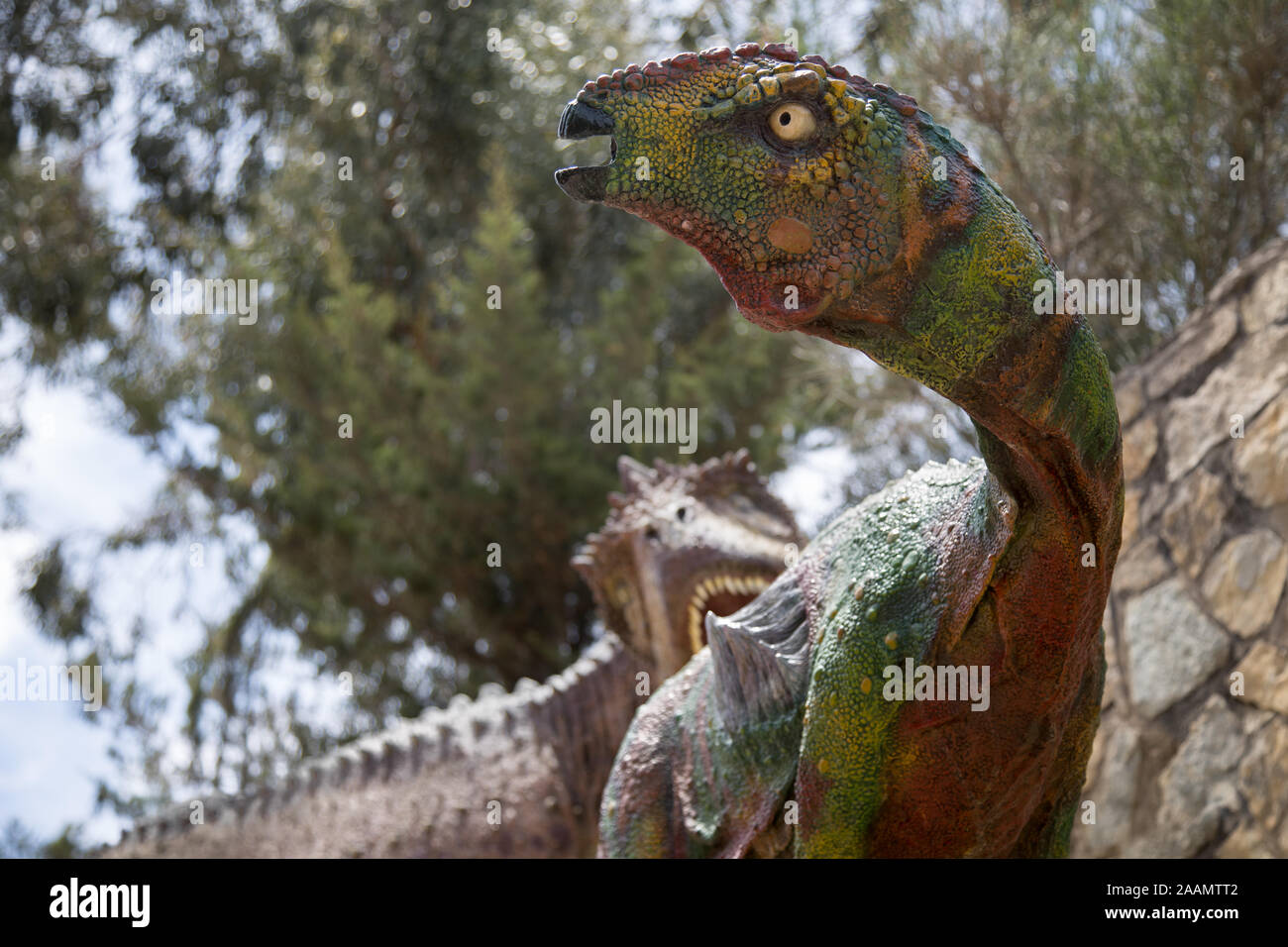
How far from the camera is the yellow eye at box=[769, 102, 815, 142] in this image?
1.31 m

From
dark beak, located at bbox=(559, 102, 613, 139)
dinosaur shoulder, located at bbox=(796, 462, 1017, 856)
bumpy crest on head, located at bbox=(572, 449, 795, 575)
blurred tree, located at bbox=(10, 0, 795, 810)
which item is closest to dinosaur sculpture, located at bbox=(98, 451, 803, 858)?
bumpy crest on head, located at bbox=(572, 449, 795, 575)

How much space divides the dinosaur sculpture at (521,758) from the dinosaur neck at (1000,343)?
130 centimetres

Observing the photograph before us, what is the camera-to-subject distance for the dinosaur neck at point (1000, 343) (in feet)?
4.36

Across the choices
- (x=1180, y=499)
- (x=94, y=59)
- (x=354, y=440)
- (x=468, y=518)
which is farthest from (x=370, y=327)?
(x=1180, y=499)

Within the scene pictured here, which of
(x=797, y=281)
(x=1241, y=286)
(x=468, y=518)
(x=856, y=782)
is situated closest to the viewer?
(x=797, y=281)

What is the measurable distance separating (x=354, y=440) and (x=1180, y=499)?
14.9ft

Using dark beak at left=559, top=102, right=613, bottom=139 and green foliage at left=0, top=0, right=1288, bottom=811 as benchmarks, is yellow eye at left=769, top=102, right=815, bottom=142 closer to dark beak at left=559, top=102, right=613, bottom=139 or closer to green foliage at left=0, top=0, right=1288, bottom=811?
dark beak at left=559, top=102, right=613, bottom=139

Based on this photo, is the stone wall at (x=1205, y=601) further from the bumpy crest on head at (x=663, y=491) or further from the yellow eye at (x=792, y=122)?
the yellow eye at (x=792, y=122)

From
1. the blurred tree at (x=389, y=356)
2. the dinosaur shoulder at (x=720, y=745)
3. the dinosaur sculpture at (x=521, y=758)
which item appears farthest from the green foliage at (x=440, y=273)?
the dinosaur shoulder at (x=720, y=745)

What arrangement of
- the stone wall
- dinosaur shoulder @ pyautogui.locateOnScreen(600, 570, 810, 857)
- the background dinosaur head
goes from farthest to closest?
the stone wall < dinosaur shoulder @ pyautogui.locateOnScreen(600, 570, 810, 857) < the background dinosaur head

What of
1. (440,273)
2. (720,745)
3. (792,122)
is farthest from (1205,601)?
(440,273)

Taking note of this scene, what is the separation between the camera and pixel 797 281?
1309mm
